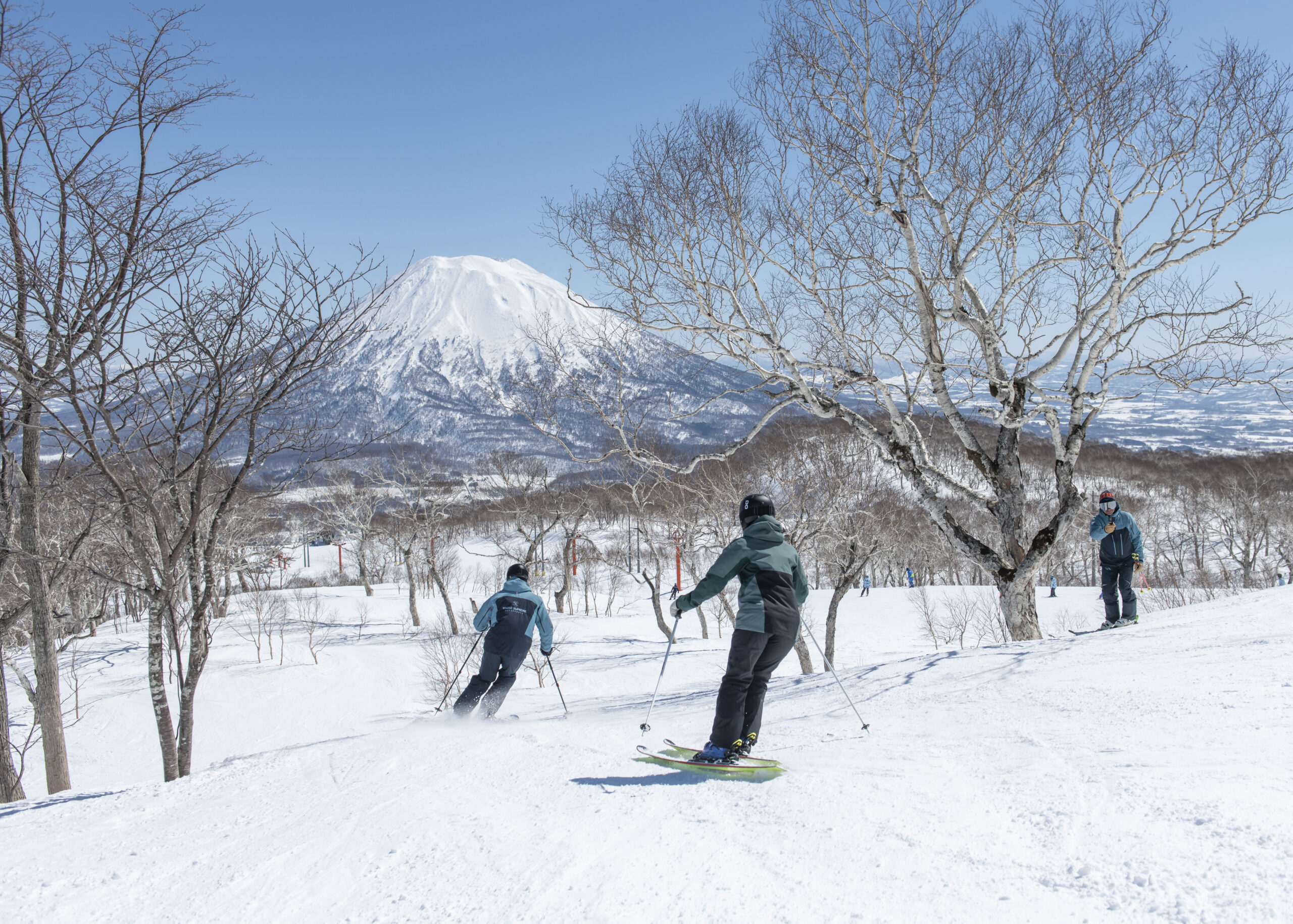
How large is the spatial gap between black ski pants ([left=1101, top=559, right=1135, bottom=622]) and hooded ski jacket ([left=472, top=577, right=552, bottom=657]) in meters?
7.09

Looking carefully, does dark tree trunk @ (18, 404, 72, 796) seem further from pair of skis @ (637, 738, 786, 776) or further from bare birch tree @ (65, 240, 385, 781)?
pair of skis @ (637, 738, 786, 776)

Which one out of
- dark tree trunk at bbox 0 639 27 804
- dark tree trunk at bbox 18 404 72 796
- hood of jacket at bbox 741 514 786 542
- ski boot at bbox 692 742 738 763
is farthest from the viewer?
dark tree trunk at bbox 0 639 27 804

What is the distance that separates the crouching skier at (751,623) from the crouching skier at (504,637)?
316cm

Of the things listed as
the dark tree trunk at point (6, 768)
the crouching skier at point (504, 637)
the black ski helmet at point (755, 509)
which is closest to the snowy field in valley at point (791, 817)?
the crouching skier at point (504, 637)

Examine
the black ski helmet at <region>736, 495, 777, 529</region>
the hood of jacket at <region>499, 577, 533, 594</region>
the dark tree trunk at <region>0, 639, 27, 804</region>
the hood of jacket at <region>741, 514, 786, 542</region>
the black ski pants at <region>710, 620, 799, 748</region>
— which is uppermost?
the black ski helmet at <region>736, 495, 777, 529</region>

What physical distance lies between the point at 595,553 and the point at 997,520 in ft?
112

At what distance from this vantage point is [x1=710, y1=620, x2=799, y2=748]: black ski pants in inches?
163

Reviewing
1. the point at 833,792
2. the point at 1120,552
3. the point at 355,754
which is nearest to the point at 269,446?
the point at 355,754

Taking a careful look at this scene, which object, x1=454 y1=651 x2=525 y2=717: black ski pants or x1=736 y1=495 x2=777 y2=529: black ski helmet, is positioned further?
x1=454 y1=651 x2=525 y2=717: black ski pants

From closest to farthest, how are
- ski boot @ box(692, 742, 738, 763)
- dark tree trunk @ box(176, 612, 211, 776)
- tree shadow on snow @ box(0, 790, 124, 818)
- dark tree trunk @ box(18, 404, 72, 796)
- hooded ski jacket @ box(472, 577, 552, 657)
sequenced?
ski boot @ box(692, 742, 738, 763)
tree shadow on snow @ box(0, 790, 124, 818)
dark tree trunk @ box(176, 612, 211, 776)
hooded ski jacket @ box(472, 577, 552, 657)
dark tree trunk @ box(18, 404, 72, 796)

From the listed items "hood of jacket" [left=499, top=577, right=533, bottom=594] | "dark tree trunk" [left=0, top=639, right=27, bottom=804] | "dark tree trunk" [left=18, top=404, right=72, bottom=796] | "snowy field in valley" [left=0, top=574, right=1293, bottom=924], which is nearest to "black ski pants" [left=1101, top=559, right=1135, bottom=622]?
"snowy field in valley" [left=0, top=574, right=1293, bottom=924]

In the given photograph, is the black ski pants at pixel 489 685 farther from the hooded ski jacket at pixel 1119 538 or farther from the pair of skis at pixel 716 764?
the hooded ski jacket at pixel 1119 538

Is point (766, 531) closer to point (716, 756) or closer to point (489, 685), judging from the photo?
point (716, 756)

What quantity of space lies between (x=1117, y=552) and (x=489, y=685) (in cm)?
793
